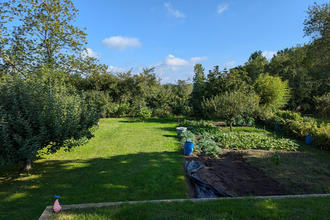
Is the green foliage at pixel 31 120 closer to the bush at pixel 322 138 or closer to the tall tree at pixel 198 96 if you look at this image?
the bush at pixel 322 138

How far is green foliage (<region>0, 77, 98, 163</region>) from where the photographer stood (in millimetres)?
4262

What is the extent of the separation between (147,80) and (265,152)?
1659cm

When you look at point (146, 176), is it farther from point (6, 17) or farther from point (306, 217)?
point (6, 17)

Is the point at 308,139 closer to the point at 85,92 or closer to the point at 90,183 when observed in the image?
the point at 90,183

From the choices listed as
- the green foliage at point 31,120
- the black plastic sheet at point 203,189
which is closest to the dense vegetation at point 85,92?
the green foliage at point 31,120

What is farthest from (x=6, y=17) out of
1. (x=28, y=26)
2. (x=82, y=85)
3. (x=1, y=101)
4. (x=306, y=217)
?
(x=306, y=217)

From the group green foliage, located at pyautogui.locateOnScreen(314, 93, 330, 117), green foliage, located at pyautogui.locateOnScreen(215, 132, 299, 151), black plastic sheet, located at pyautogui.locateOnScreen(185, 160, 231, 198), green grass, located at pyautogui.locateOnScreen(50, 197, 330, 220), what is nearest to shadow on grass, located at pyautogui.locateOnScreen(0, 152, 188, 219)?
black plastic sheet, located at pyautogui.locateOnScreen(185, 160, 231, 198)

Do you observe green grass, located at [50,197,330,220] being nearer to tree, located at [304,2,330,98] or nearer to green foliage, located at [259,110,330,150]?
green foliage, located at [259,110,330,150]

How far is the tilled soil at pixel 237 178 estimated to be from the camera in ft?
14.4

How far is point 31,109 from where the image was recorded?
4719 mm

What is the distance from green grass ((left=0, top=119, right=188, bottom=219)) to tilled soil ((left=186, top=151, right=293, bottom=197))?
2.94 feet

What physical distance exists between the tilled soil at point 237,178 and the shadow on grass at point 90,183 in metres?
0.90

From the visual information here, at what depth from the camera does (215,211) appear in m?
3.11

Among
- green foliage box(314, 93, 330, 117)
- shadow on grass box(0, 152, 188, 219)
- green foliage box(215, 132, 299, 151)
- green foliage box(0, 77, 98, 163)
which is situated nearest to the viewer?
shadow on grass box(0, 152, 188, 219)
